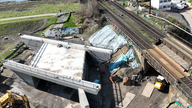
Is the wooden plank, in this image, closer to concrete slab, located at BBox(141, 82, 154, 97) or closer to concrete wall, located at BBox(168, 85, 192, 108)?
concrete slab, located at BBox(141, 82, 154, 97)

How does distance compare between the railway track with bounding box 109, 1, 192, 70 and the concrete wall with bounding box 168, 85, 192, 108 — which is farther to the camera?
the railway track with bounding box 109, 1, 192, 70

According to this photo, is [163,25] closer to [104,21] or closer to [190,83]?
[104,21]

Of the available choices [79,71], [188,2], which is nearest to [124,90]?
[79,71]

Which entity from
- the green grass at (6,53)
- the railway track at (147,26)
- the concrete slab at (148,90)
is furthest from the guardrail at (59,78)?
the railway track at (147,26)

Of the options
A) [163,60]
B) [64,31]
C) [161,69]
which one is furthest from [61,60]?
[64,31]

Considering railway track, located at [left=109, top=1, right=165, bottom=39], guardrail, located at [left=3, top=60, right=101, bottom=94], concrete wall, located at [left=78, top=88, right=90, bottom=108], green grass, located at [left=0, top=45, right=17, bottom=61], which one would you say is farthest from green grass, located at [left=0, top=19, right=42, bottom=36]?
concrete wall, located at [left=78, top=88, right=90, bottom=108]
